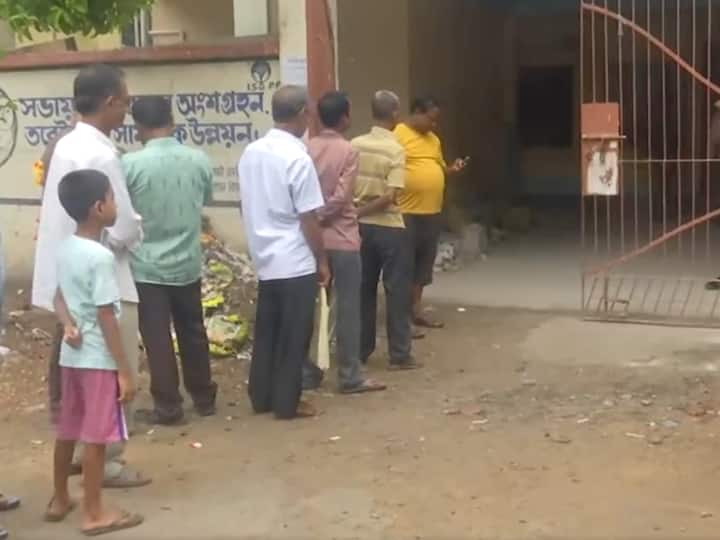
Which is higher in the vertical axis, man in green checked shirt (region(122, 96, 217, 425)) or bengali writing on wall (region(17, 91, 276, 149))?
bengali writing on wall (region(17, 91, 276, 149))

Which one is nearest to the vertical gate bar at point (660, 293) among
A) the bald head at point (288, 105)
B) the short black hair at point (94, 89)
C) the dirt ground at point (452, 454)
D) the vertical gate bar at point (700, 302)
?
the vertical gate bar at point (700, 302)

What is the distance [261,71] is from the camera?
29.6ft

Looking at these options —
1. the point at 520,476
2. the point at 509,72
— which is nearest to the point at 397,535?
the point at 520,476

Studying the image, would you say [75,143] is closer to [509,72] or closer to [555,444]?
[555,444]

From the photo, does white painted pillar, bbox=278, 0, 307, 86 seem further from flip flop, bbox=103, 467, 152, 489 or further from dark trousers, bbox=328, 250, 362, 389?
flip flop, bbox=103, 467, 152, 489

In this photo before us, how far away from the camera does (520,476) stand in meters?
5.28

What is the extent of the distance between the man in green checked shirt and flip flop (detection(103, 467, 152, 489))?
86 centimetres

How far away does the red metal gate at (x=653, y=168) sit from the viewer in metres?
8.43

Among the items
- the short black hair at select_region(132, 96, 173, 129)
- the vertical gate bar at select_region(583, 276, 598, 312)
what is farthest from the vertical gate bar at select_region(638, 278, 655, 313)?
the short black hair at select_region(132, 96, 173, 129)

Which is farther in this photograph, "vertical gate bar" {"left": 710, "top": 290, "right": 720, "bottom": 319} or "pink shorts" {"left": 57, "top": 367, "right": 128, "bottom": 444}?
"vertical gate bar" {"left": 710, "top": 290, "right": 720, "bottom": 319}

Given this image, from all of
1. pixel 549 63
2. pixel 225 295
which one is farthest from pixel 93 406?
pixel 549 63

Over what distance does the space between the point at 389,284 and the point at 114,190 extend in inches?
94.2

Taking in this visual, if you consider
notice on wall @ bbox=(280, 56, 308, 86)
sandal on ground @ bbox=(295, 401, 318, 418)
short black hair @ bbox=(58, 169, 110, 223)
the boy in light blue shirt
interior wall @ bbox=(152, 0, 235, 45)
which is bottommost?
sandal on ground @ bbox=(295, 401, 318, 418)

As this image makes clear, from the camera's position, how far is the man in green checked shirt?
597 cm
